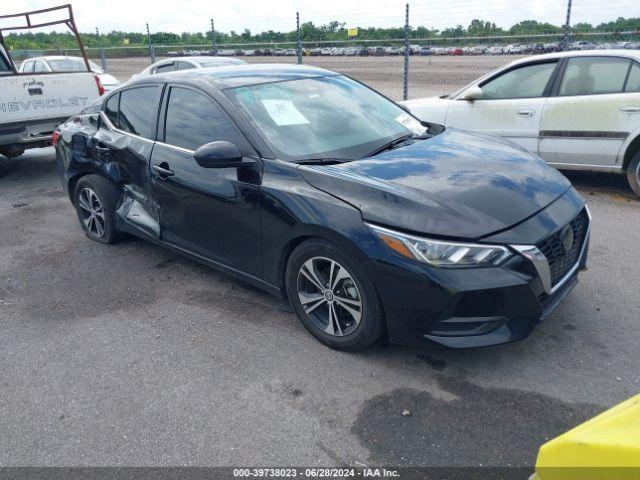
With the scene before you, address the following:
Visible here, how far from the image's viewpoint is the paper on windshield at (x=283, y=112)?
12.2ft

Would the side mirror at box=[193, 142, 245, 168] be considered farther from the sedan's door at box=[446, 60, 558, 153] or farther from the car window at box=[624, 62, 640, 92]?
the car window at box=[624, 62, 640, 92]

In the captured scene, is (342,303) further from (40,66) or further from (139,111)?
(40,66)

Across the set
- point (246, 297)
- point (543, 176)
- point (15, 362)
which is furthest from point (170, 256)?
point (543, 176)

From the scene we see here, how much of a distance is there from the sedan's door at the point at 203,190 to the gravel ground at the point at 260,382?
0.44 metres

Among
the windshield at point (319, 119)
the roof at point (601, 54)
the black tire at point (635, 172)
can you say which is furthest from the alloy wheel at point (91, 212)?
the black tire at point (635, 172)

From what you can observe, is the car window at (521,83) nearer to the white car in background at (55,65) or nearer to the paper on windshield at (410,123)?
the paper on windshield at (410,123)

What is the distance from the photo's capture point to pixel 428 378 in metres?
3.08

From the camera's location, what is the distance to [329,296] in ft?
10.8

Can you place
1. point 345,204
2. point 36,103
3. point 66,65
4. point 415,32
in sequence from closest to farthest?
point 345,204, point 36,103, point 415,32, point 66,65

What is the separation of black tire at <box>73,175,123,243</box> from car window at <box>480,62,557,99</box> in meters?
4.50

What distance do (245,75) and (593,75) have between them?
404 centimetres

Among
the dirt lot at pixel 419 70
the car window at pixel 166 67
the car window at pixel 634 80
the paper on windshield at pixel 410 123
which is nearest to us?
the paper on windshield at pixel 410 123

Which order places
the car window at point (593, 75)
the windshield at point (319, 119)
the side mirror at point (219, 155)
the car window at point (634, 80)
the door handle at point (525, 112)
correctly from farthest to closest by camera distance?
the door handle at point (525, 112) < the car window at point (593, 75) < the car window at point (634, 80) < the windshield at point (319, 119) < the side mirror at point (219, 155)

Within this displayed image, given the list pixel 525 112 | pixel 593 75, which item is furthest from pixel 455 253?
→ pixel 593 75
